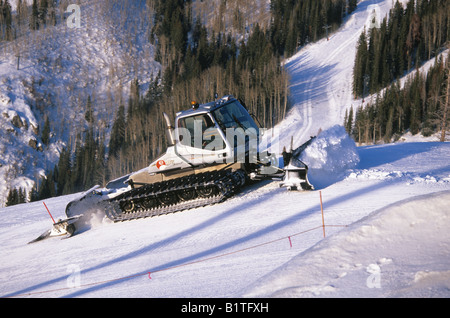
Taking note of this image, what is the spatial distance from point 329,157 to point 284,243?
3.93 m

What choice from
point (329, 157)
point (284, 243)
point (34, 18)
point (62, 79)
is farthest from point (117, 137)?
point (284, 243)

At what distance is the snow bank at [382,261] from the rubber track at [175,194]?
4.96m

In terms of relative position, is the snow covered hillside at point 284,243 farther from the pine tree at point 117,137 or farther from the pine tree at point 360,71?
the pine tree at point 117,137

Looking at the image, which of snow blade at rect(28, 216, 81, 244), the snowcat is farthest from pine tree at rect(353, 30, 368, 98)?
snow blade at rect(28, 216, 81, 244)

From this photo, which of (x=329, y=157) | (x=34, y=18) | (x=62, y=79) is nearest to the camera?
(x=329, y=157)

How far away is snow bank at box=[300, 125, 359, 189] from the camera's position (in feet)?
28.3

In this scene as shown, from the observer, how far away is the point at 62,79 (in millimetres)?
70812

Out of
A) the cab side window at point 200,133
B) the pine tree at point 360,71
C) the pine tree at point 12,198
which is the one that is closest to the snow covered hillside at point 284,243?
the cab side window at point 200,133

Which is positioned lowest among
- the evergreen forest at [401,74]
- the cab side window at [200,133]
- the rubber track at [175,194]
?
the rubber track at [175,194]

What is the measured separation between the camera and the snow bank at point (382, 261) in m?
2.72

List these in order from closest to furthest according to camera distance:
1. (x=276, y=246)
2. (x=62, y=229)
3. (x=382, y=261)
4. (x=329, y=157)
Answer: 1. (x=382, y=261)
2. (x=276, y=246)
3. (x=329, y=157)
4. (x=62, y=229)

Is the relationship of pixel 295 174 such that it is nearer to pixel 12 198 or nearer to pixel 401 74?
pixel 12 198

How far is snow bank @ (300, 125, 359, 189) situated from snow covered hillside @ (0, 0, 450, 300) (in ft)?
0.09
